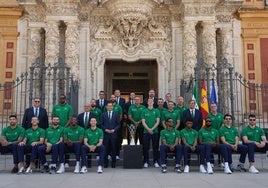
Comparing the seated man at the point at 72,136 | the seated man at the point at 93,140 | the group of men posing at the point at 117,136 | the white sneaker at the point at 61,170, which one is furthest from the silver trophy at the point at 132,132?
the white sneaker at the point at 61,170

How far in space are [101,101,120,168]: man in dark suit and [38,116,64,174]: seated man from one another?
1204mm

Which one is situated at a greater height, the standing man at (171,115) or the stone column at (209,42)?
the stone column at (209,42)

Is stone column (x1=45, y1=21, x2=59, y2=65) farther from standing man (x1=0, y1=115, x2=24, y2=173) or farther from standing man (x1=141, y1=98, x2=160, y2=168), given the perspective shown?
standing man (x1=141, y1=98, x2=160, y2=168)

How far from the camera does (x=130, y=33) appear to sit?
14461 millimetres

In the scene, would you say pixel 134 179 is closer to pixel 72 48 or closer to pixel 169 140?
pixel 169 140

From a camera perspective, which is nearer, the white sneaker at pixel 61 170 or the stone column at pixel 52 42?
the white sneaker at pixel 61 170

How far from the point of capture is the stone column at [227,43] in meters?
14.8

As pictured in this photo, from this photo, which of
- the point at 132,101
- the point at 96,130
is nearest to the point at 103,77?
the point at 132,101

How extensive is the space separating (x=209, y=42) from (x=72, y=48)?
17.8 ft

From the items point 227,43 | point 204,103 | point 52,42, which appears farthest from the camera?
point 227,43

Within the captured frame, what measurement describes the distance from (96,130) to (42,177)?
1866 millimetres

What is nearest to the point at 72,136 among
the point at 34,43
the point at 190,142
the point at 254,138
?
the point at 190,142

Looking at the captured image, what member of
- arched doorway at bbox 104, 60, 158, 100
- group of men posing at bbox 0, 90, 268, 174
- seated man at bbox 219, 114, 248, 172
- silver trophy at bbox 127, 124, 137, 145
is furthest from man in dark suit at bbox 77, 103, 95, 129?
arched doorway at bbox 104, 60, 158, 100

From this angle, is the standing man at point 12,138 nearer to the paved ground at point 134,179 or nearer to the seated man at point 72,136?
the paved ground at point 134,179
